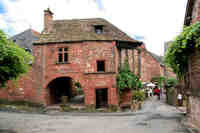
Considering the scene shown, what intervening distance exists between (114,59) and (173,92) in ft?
26.5

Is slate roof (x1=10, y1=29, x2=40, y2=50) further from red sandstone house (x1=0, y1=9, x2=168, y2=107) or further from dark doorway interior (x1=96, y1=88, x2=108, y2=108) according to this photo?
dark doorway interior (x1=96, y1=88, x2=108, y2=108)

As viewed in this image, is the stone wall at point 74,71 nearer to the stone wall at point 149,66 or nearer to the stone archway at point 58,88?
the stone archway at point 58,88

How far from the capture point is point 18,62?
823cm

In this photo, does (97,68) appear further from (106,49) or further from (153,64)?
(153,64)

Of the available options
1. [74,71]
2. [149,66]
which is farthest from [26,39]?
[149,66]

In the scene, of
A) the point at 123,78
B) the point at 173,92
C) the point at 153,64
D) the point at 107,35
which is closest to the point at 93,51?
the point at 107,35

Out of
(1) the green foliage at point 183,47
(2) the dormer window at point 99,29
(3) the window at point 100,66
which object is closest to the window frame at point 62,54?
(3) the window at point 100,66

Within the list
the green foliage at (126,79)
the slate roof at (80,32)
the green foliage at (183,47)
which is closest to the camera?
the green foliage at (183,47)

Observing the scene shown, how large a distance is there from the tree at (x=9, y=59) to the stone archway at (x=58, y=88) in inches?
340

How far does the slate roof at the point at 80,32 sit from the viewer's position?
16891mm

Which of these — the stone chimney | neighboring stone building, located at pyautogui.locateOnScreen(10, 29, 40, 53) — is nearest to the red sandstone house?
the stone chimney

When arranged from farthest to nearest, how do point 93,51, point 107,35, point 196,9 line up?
point 107,35 < point 93,51 < point 196,9

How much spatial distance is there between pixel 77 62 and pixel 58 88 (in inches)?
227

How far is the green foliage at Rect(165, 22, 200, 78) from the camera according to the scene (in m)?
6.87
